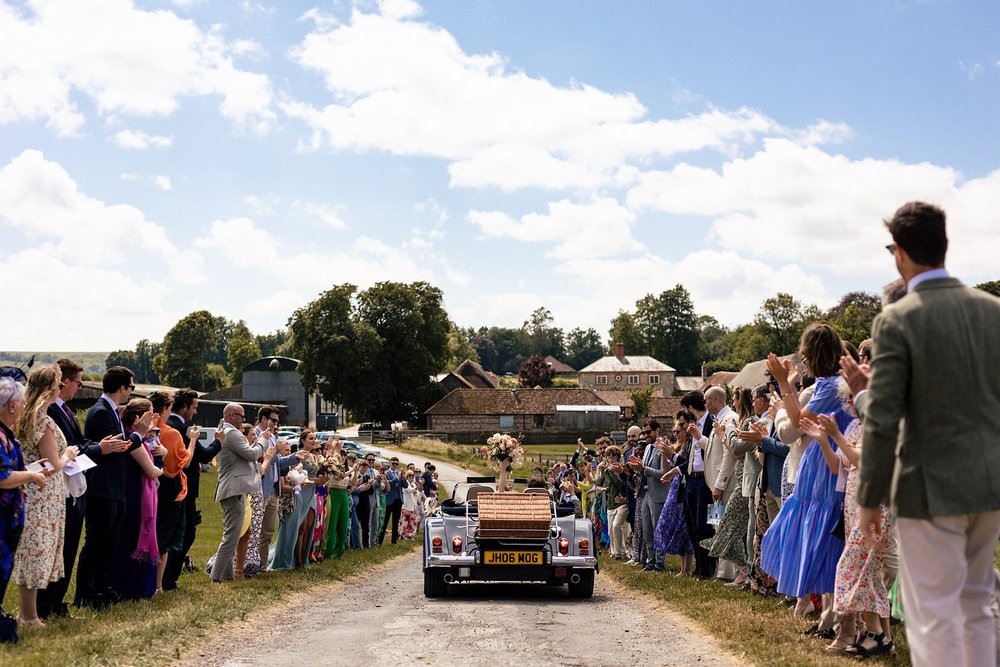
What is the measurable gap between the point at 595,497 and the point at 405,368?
221 feet

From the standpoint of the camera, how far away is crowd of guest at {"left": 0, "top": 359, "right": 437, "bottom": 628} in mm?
8547

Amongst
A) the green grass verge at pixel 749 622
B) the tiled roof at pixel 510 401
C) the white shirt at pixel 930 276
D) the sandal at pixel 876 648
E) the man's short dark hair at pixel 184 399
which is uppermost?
the tiled roof at pixel 510 401

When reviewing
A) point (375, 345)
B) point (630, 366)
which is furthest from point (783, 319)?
point (375, 345)

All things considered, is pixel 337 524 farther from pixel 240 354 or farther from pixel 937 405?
pixel 240 354

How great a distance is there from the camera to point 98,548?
34.0 feet

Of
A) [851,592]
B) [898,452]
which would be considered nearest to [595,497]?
[851,592]

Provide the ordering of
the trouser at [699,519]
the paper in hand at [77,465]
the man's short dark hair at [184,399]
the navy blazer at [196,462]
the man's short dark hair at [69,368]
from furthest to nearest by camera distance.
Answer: the trouser at [699,519] < the navy blazer at [196,462] < the man's short dark hair at [184,399] < the man's short dark hair at [69,368] < the paper in hand at [77,465]

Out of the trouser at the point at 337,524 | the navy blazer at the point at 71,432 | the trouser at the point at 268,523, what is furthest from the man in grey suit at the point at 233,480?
the trouser at the point at 337,524

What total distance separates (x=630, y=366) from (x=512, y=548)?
144465 millimetres

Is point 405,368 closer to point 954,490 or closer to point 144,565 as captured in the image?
point 144,565

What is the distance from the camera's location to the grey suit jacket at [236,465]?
1314cm

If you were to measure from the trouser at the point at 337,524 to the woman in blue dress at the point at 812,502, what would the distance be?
11.5 m

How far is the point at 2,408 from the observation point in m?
8.12

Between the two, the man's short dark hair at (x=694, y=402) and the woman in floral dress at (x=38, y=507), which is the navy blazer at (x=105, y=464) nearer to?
the woman in floral dress at (x=38, y=507)
